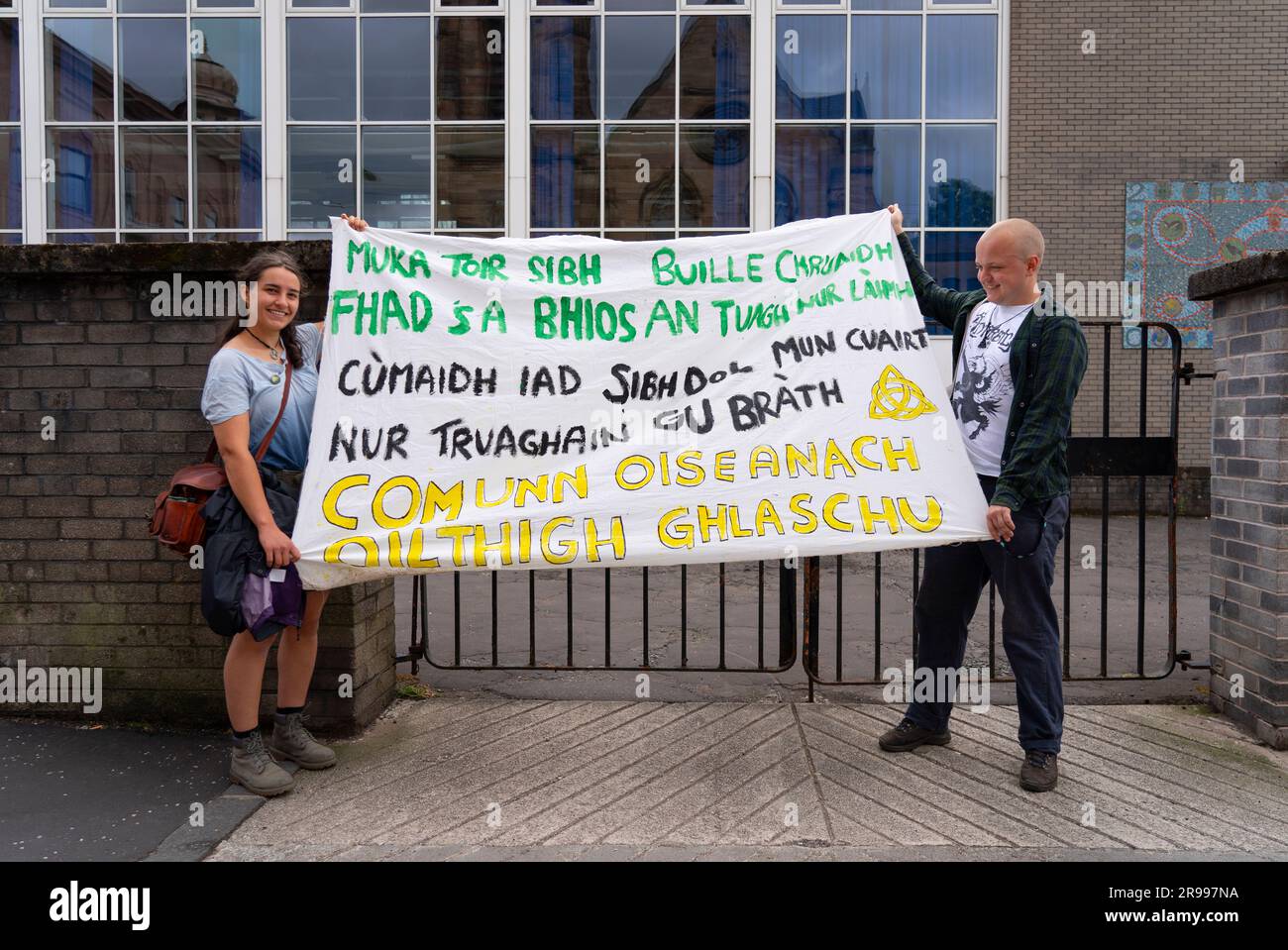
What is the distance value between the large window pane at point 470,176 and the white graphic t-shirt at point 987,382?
12.4m

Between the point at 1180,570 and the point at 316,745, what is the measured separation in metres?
8.47

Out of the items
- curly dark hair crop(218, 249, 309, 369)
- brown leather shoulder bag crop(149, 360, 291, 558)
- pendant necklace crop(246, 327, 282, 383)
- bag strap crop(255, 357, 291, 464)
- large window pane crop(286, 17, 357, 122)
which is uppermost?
large window pane crop(286, 17, 357, 122)

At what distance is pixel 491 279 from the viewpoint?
13.2ft

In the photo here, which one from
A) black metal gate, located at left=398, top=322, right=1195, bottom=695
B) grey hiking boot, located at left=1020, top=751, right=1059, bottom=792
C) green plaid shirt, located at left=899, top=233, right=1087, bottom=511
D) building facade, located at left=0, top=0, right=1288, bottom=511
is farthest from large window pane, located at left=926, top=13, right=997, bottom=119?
grey hiking boot, located at left=1020, top=751, right=1059, bottom=792

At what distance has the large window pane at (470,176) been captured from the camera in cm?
1520

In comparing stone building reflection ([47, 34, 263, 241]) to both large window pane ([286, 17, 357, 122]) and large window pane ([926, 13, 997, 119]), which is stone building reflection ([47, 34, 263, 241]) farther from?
large window pane ([926, 13, 997, 119])

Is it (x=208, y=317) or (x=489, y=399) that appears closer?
(x=489, y=399)

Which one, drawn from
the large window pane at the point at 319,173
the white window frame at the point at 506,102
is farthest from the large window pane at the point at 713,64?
the large window pane at the point at 319,173

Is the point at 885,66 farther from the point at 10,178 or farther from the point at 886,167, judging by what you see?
the point at 10,178

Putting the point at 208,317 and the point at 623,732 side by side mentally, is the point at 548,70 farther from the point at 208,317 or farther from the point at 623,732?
the point at 623,732

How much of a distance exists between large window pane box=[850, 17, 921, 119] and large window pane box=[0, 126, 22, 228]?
43.9 feet

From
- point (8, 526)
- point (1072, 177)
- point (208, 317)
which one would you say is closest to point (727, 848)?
point (208, 317)

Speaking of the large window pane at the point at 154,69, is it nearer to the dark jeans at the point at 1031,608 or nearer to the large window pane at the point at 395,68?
the large window pane at the point at 395,68

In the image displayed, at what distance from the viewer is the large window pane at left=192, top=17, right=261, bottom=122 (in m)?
15.1
